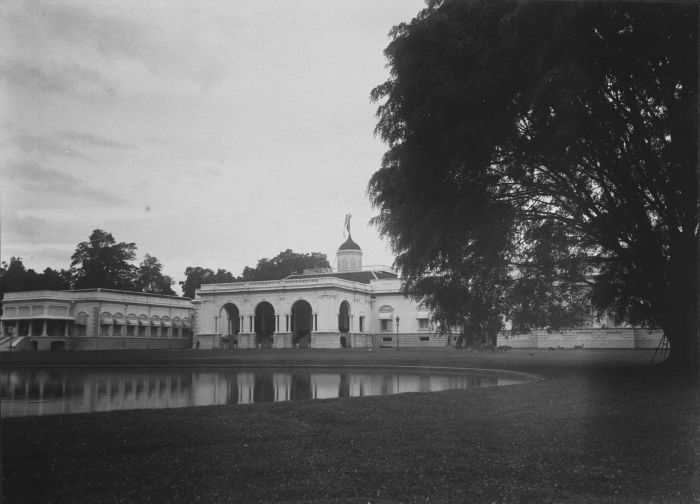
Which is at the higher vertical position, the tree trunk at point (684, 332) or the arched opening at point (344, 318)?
the arched opening at point (344, 318)

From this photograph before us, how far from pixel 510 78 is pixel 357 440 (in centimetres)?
1000

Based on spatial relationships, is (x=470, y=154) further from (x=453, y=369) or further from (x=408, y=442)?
(x=453, y=369)

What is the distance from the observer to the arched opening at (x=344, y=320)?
69938 millimetres

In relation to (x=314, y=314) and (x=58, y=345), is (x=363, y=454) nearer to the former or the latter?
(x=314, y=314)

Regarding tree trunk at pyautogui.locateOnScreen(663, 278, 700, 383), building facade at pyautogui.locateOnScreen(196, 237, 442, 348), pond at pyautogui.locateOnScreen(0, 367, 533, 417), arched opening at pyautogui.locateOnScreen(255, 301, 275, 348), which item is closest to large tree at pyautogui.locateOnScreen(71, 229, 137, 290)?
building facade at pyautogui.locateOnScreen(196, 237, 442, 348)

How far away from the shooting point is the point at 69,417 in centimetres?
1017

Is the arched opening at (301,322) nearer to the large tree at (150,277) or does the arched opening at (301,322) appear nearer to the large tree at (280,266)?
the large tree at (280,266)

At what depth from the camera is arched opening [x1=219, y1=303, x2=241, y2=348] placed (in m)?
72.5

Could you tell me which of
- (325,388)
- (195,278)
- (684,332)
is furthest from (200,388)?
(195,278)

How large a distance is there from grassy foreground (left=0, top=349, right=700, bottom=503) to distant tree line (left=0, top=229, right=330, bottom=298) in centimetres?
3155

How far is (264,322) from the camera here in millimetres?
76000

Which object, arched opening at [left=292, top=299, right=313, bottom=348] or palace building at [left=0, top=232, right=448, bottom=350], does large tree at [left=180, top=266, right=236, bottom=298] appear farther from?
arched opening at [left=292, top=299, right=313, bottom=348]

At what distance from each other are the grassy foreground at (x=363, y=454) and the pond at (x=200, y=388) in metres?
4.13

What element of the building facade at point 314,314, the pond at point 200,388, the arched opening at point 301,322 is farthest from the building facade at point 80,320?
the pond at point 200,388
